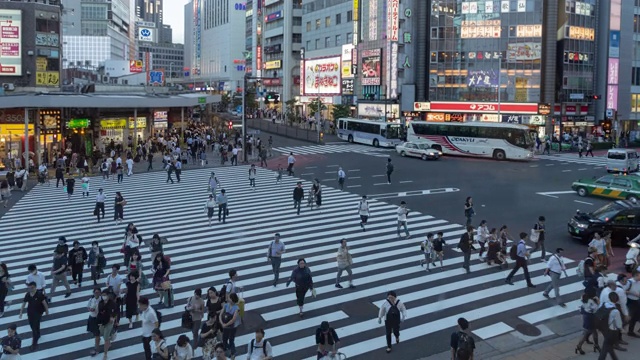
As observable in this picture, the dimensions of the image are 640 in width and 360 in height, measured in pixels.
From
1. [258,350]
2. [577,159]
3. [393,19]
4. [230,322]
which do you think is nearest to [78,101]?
[230,322]

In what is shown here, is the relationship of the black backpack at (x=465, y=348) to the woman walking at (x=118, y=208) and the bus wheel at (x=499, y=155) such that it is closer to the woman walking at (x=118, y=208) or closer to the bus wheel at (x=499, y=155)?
the woman walking at (x=118, y=208)

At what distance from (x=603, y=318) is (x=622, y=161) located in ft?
105

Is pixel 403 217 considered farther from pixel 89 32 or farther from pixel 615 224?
pixel 89 32

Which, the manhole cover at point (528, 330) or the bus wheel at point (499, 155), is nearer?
the manhole cover at point (528, 330)

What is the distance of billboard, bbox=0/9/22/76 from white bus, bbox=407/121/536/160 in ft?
114

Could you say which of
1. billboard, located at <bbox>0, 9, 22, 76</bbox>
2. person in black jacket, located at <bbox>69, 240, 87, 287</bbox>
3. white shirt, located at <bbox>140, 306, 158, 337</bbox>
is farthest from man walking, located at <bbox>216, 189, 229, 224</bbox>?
billboard, located at <bbox>0, 9, 22, 76</bbox>

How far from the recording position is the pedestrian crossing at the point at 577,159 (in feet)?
155

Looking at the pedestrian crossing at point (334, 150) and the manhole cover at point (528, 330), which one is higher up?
the pedestrian crossing at point (334, 150)

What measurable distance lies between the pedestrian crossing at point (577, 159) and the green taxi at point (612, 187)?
16.4 m

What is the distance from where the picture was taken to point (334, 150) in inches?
2178

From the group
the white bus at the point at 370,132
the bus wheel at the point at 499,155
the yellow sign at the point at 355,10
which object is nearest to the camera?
the bus wheel at the point at 499,155

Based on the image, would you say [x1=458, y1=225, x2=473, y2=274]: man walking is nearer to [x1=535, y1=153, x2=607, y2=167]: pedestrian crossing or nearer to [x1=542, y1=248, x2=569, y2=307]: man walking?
[x1=542, y1=248, x2=569, y2=307]: man walking

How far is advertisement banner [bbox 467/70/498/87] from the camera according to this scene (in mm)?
70750

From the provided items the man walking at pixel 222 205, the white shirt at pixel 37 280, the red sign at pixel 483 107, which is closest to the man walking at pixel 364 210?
the man walking at pixel 222 205
